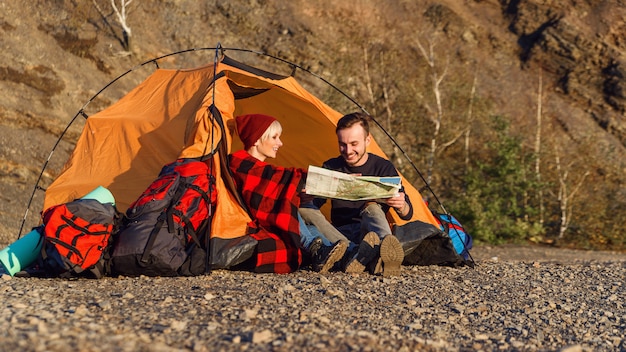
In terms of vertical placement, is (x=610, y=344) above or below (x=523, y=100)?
below

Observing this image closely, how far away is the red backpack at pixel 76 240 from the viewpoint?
213 inches

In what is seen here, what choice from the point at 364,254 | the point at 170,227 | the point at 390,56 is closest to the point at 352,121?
the point at 364,254

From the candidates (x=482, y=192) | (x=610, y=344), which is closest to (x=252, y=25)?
(x=482, y=192)

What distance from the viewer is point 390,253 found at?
564 cm

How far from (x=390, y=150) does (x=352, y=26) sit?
19.9 ft

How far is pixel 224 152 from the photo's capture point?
6.54 m

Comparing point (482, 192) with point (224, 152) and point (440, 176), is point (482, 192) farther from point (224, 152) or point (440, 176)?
point (224, 152)

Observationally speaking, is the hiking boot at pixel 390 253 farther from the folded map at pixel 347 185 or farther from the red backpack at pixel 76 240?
the red backpack at pixel 76 240

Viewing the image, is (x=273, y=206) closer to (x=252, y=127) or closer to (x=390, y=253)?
(x=252, y=127)

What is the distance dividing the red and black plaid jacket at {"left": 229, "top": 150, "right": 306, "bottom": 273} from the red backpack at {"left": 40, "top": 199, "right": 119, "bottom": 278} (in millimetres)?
1202

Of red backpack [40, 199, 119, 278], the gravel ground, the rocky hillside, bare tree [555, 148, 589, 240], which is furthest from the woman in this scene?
the rocky hillside

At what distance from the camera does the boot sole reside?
574cm

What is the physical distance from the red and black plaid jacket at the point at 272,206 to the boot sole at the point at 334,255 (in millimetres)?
393

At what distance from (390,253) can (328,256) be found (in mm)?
488
